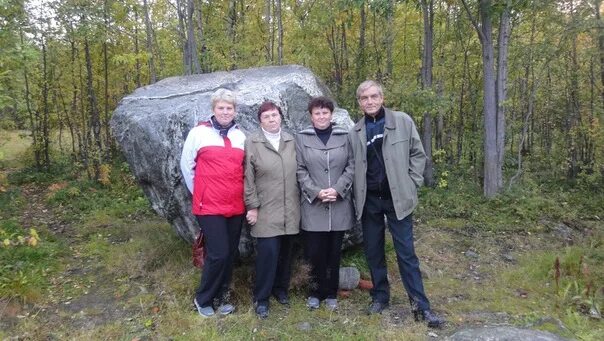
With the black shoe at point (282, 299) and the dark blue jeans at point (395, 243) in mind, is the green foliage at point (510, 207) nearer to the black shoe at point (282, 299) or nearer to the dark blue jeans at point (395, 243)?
the dark blue jeans at point (395, 243)


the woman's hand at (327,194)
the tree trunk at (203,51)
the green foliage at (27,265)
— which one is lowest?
the green foliage at (27,265)

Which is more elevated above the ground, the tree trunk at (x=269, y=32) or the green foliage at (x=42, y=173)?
the tree trunk at (x=269, y=32)

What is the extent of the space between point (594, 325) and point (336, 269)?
2658 mm

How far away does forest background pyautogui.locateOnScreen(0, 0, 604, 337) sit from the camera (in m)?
8.55

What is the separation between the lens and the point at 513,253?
6.82 metres

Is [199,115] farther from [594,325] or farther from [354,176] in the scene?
[594,325]

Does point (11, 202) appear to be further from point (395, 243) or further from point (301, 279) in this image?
point (395, 243)

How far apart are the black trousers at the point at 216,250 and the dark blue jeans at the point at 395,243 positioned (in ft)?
4.22

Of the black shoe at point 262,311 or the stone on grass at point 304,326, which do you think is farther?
the black shoe at point 262,311

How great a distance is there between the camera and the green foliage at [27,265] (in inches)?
198

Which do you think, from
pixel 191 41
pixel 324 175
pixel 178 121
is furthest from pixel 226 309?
pixel 191 41

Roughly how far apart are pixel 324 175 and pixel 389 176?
61cm

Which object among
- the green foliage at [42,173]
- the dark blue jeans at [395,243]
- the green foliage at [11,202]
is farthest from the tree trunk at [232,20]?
the dark blue jeans at [395,243]

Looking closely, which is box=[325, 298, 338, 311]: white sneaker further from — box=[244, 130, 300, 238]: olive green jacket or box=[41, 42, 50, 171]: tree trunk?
box=[41, 42, 50, 171]: tree trunk
